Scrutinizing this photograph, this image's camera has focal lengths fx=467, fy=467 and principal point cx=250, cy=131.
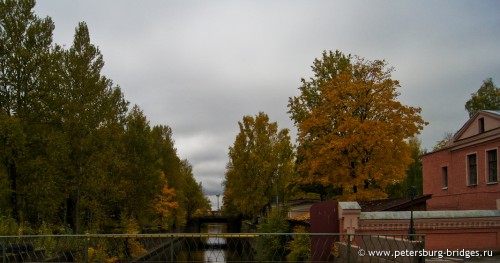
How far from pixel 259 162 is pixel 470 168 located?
22004 mm

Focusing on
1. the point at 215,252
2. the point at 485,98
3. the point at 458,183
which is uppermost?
the point at 485,98

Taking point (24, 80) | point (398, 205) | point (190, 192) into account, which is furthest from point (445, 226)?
point (190, 192)

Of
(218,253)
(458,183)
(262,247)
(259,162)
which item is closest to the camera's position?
(262,247)

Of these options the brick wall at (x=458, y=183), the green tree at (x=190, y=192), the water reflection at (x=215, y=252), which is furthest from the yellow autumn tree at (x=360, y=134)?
the green tree at (x=190, y=192)

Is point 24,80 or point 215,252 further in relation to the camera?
point 215,252

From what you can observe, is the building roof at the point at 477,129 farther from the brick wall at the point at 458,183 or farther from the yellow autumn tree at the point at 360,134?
the yellow autumn tree at the point at 360,134

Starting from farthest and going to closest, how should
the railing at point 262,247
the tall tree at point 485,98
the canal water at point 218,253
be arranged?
the tall tree at point 485,98 → the canal water at point 218,253 → the railing at point 262,247

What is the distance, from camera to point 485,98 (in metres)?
46.8

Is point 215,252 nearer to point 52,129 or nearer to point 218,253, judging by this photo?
point 52,129

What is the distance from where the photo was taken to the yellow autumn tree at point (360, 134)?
25.0m

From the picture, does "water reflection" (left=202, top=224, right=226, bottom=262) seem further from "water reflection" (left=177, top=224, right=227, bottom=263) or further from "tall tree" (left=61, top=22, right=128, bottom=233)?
"tall tree" (left=61, top=22, right=128, bottom=233)

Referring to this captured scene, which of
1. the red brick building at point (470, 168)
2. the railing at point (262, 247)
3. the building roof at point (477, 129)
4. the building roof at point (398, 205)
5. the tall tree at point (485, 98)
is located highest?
the tall tree at point (485, 98)

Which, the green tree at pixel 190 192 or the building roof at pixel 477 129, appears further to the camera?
the green tree at pixel 190 192

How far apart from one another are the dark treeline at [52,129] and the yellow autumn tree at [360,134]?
1238cm
